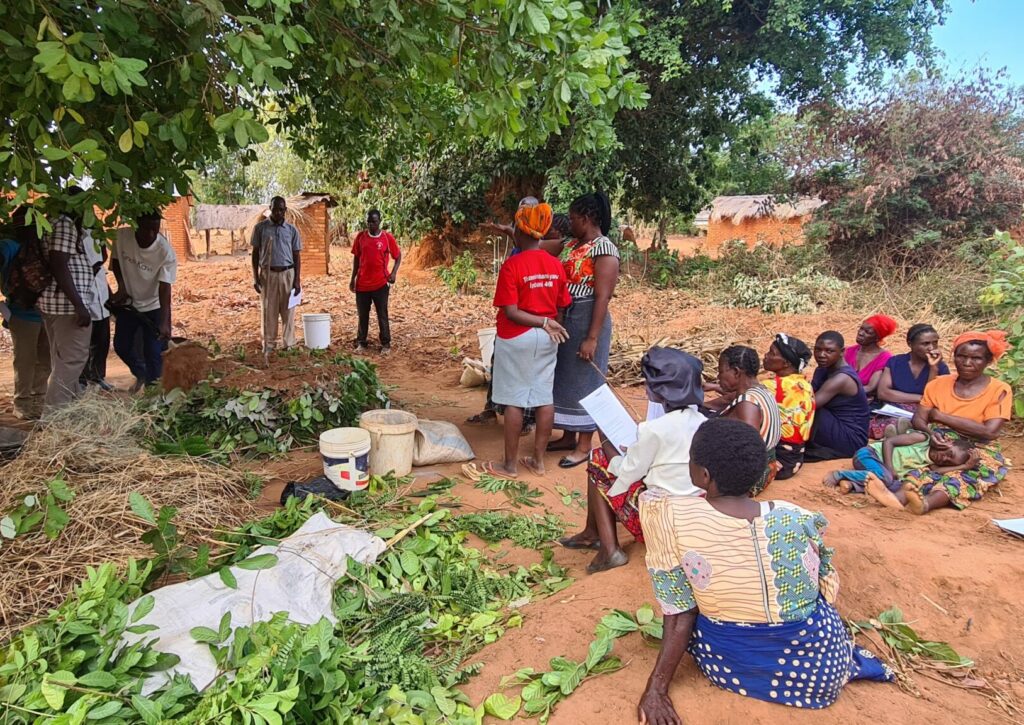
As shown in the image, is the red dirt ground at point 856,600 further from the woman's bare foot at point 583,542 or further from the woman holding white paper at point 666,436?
the woman holding white paper at point 666,436

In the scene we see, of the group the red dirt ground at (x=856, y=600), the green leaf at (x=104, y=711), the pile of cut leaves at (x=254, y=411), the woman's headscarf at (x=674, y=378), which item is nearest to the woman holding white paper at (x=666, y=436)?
the woman's headscarf at (x=674, y=378)

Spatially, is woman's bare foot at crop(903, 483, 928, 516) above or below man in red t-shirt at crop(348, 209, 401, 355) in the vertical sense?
below

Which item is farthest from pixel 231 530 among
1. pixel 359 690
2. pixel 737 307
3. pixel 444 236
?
pixel 444 236

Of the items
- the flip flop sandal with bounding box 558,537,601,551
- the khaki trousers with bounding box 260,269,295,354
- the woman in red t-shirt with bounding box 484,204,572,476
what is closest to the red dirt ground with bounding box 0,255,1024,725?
the flip flop sandal with bounding box 558,537,601,551

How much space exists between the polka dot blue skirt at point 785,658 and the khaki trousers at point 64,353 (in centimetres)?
472

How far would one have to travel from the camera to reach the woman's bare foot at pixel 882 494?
146 inches

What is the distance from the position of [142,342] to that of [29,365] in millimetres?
883

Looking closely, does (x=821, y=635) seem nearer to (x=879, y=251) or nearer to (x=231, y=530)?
(x=231, y=530)

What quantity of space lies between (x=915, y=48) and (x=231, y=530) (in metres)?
12.9

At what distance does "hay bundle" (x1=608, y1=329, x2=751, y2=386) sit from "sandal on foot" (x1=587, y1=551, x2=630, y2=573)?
3871 millimetres

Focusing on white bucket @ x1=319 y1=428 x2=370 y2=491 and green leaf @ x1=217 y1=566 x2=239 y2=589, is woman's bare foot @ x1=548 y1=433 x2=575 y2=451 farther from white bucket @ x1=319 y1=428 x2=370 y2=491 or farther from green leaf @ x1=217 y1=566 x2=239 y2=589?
green leaf @ x1=217 y1=566 x2=239 y2=589

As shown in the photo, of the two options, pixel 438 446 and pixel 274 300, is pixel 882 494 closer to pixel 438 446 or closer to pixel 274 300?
pixel 438 446

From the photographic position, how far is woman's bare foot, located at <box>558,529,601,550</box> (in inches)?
130

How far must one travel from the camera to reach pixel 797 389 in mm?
3984
